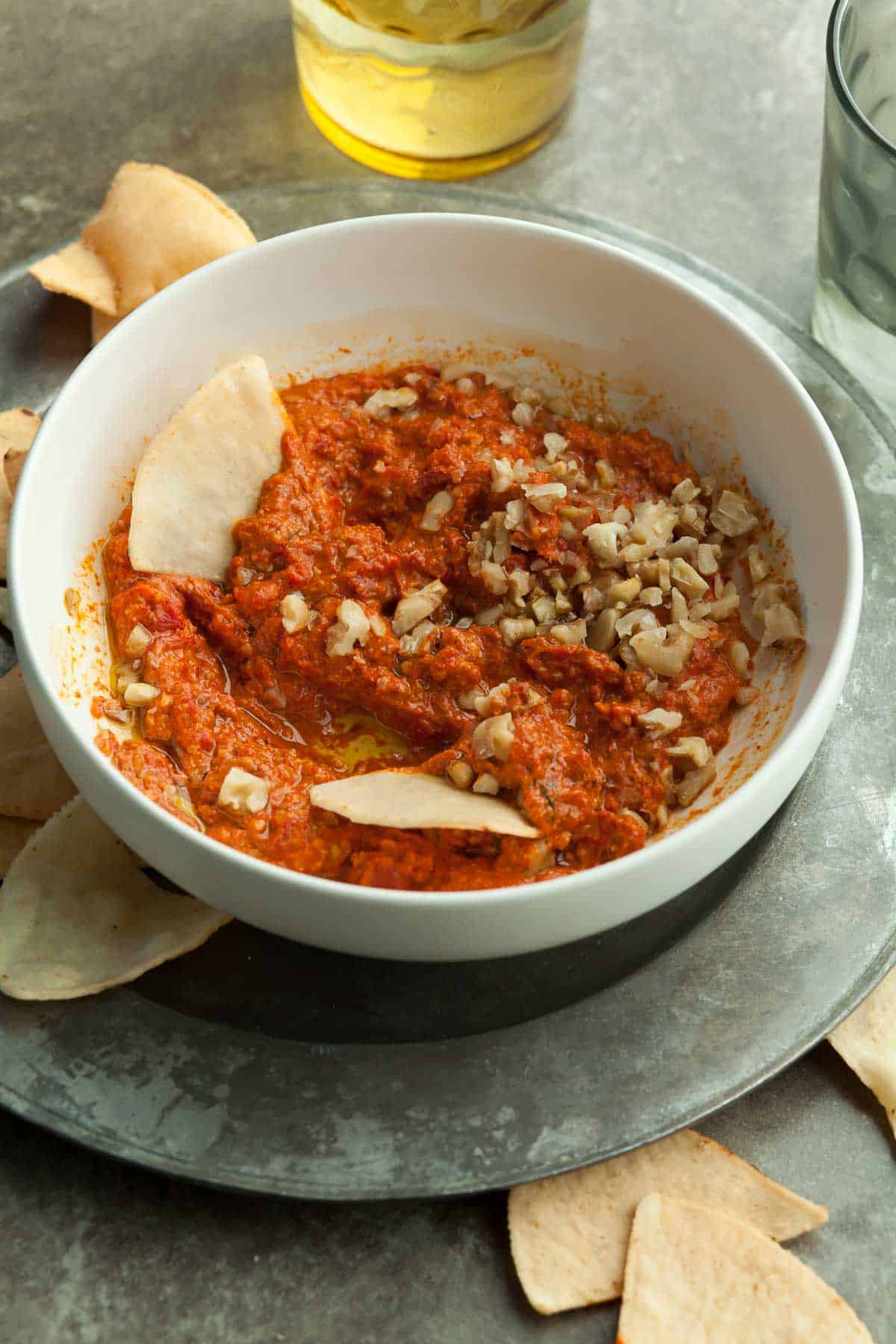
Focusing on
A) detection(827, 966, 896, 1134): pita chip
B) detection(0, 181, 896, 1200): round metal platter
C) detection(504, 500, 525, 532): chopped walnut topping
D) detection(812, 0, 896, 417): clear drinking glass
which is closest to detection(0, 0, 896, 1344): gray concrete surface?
detection(827, 966, 896, 1134): pita chip

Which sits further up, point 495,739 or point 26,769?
point 495,739

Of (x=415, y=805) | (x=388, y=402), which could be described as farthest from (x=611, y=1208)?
(x=388, y=402)

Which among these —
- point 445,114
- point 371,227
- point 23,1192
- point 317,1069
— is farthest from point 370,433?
point 23,1192

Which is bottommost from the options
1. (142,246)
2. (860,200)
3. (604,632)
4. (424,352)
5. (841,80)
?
(604,632)

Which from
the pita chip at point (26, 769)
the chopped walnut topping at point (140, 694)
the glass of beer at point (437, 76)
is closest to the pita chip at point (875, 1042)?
the chopped walnut topping at point (140, 694)

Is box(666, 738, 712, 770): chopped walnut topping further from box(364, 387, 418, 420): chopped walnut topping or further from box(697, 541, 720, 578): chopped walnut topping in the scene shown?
box(364, 387, 418, 420): chopped walnut topping

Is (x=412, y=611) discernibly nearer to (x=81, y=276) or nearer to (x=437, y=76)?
(x=81, y=276)
